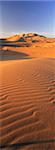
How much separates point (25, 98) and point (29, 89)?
0.67 m

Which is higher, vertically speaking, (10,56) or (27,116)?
(27,116)

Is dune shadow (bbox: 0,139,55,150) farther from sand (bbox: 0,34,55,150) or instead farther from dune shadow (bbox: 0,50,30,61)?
dune shadow (bbox: 0,50,30,61)

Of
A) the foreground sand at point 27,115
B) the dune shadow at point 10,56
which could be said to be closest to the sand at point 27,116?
the foreground sand at point 27,115

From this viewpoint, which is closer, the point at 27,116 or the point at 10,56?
the point at 27,116

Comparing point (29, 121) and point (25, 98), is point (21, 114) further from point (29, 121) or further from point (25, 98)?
point (25, 98)

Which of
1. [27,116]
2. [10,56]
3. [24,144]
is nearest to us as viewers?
[24,144]

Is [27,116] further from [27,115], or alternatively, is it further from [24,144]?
[24,144]

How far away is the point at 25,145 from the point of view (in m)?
2.51

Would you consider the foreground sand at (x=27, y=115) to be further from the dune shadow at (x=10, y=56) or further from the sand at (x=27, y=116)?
the dune shadow at (x=10, y=56)

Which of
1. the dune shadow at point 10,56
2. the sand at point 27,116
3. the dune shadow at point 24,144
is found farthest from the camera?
the dune shadow at point 10,56

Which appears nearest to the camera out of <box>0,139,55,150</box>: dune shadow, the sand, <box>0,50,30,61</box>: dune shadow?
<box>0,139,55,150</box>: dune shadow

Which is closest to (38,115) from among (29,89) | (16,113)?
(16,113)

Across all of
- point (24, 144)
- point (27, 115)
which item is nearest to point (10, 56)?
point (27, 115)

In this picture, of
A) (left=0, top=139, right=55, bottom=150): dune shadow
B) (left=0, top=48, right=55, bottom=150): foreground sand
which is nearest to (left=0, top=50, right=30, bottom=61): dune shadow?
(left=0, top=48, right=55, bottom=150): foreground sand
